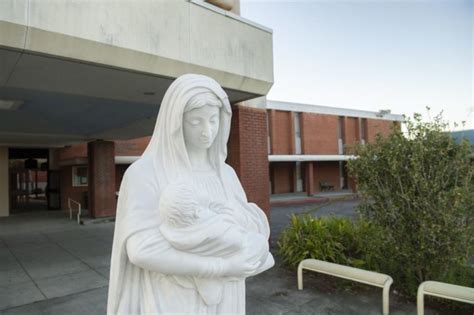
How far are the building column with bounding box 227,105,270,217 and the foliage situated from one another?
8.98ft

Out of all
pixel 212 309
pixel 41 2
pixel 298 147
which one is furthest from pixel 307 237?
pixel 298 147

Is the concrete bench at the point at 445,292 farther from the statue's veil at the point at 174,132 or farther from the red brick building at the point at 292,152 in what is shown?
the red brick building at the point at 292,152

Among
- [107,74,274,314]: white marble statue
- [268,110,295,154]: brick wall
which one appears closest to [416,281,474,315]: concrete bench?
[107,74,274,314]: white marble statue

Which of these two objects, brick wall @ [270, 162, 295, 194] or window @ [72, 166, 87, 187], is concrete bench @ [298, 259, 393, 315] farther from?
brick wall @ [270, 162, 295, 194]

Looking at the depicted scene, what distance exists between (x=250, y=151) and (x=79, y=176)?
13552 mm

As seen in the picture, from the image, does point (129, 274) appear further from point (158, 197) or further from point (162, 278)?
point (158, 197)

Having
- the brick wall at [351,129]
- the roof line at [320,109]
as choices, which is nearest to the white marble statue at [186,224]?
the roof line at [320,109]

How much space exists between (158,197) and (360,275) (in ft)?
13.1

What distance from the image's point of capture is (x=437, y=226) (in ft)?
14.6

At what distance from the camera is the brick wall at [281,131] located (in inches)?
964

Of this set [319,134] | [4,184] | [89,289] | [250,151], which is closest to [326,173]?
[319,134]

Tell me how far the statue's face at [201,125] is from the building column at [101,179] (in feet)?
42.9

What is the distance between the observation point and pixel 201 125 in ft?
5.61

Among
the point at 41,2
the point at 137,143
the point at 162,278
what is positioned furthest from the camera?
the point at 137,143
